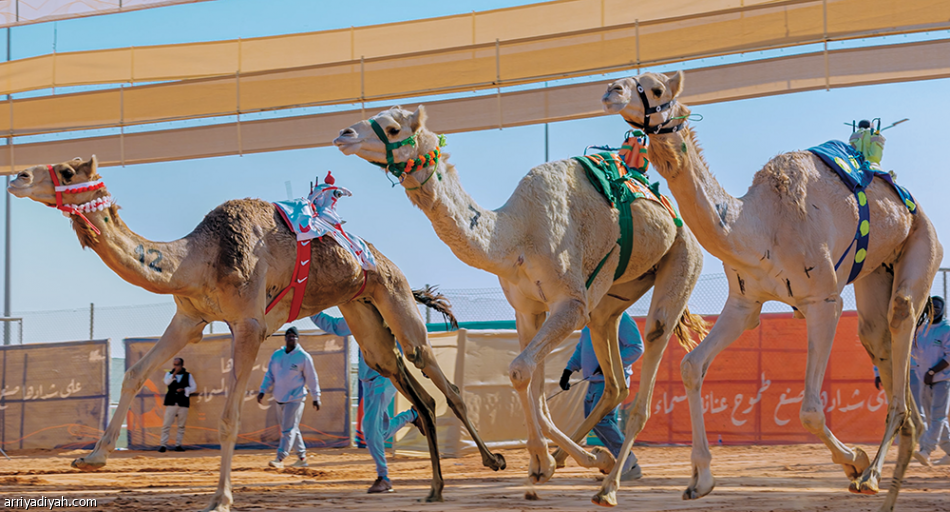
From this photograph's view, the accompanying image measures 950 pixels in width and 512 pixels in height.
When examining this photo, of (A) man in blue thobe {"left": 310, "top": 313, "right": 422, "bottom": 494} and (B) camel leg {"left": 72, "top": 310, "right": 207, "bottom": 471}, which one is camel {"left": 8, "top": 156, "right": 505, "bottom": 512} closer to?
(B) camel leg {"left": 72, "top": 310, "right": 207, "bottom": 471}

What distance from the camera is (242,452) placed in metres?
18.2

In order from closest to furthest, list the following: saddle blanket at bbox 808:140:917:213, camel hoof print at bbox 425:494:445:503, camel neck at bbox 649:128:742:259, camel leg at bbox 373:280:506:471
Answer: camel neck at bbox 649:128:742:259 < saddle blanket at bbox 808:140:917:213 < camel hoof print at bbox 425:494:445:503 < camel leg at bbox 373:280:506:471

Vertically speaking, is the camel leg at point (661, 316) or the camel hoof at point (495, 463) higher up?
the camel leg at point (661, 316)

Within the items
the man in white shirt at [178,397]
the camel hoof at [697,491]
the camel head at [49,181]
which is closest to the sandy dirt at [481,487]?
the camel hoof at [697,491]

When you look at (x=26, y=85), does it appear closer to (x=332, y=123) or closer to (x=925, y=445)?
(x=332, y=123)

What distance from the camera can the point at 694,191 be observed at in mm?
6344

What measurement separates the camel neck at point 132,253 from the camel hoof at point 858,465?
5.24 m

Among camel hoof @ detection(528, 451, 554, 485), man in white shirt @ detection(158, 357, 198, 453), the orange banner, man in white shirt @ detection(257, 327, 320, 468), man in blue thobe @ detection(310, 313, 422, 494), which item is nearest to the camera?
camel hoof @ detection(528, 451, 554, 485)

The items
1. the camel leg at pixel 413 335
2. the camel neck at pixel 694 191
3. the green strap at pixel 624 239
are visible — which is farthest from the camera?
the camel leg at pixel 413 335

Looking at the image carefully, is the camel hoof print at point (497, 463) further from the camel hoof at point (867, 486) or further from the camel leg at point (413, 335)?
the camel hoof at point (867, 486)

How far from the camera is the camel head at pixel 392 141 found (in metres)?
6.32

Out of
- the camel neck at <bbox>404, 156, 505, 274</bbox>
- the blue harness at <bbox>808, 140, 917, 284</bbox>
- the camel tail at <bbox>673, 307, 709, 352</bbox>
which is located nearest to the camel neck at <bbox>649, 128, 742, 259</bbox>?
the blue harness at <bbox>808, 140, 917, 284</bbox>

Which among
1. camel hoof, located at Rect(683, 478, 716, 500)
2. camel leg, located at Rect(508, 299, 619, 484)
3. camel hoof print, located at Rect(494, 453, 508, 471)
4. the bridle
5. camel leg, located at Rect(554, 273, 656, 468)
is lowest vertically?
camel hoof print, located at Rect(494, 453, 508, 471)

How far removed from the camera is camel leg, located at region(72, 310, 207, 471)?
7246 mm
